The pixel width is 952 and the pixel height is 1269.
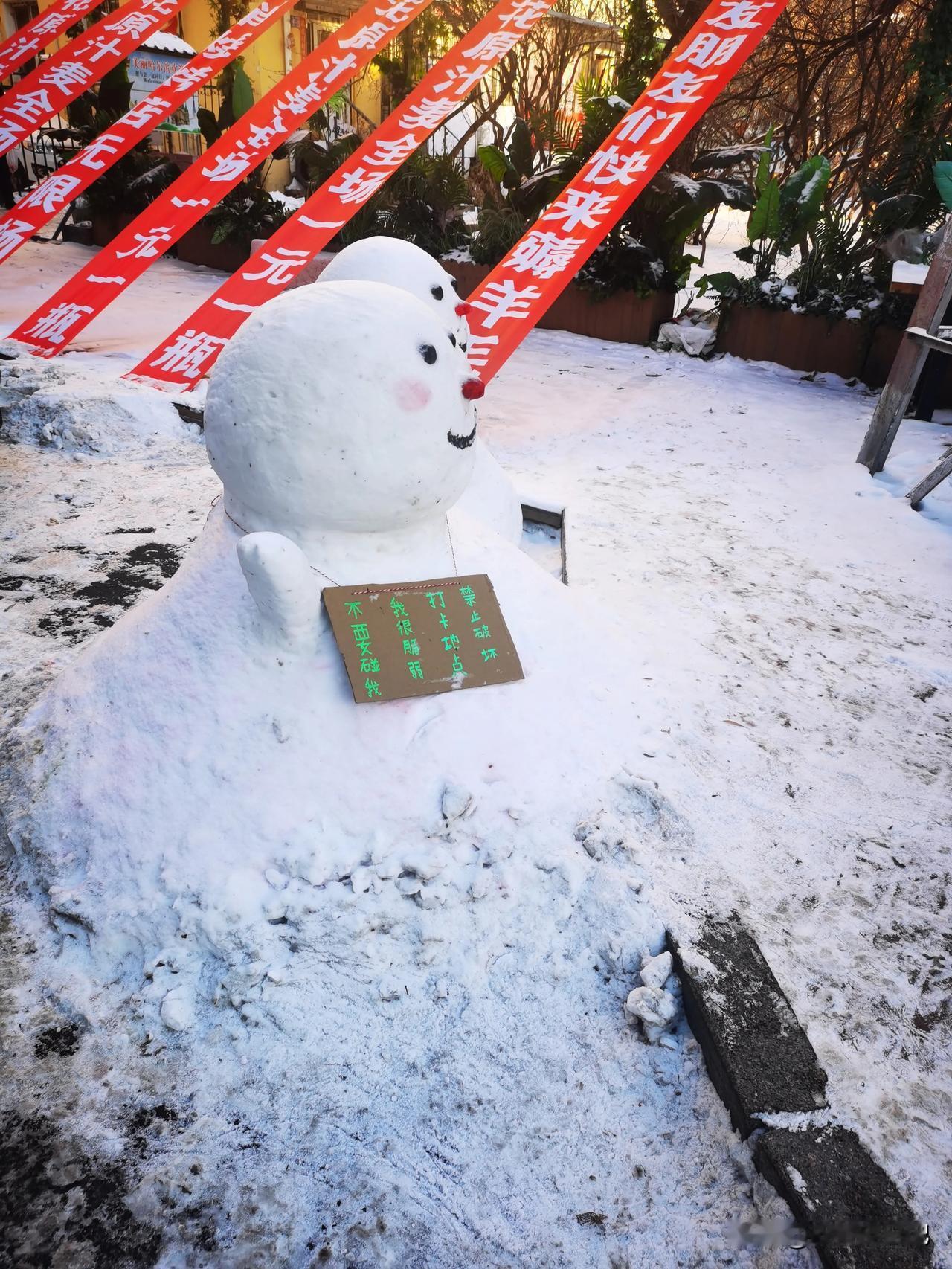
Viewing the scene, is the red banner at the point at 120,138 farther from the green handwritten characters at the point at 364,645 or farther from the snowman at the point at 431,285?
the green handwritten characters at the point at 364,645

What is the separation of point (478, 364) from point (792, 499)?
6.56ft

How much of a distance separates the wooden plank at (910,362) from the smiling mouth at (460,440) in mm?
3590

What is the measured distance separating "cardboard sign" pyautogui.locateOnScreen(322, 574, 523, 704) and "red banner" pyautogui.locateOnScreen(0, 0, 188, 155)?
22.4 ft

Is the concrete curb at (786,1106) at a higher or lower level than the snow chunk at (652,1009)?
higher

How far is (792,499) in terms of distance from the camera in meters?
4.35

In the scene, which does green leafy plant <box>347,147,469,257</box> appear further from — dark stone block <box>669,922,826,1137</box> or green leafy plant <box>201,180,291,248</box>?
dark stone block <box>669,922,826,1137</box>

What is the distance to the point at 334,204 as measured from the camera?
5.86m

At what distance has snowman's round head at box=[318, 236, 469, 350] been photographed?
2.65 m

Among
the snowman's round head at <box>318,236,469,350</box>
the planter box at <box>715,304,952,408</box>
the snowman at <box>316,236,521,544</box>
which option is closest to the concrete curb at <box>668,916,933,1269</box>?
the snowman at <box>316,236,521,544</box>

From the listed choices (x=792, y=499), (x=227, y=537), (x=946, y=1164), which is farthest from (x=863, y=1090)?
(x=792, y=499)

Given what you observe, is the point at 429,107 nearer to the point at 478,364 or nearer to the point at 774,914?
the point at 478,364

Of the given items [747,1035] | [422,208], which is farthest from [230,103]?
[747,1035]

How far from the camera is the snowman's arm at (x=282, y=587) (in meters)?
1.59

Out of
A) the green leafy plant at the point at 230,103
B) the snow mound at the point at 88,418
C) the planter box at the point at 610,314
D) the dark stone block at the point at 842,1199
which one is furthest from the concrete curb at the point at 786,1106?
the green leafy plant at the point at 230,103
